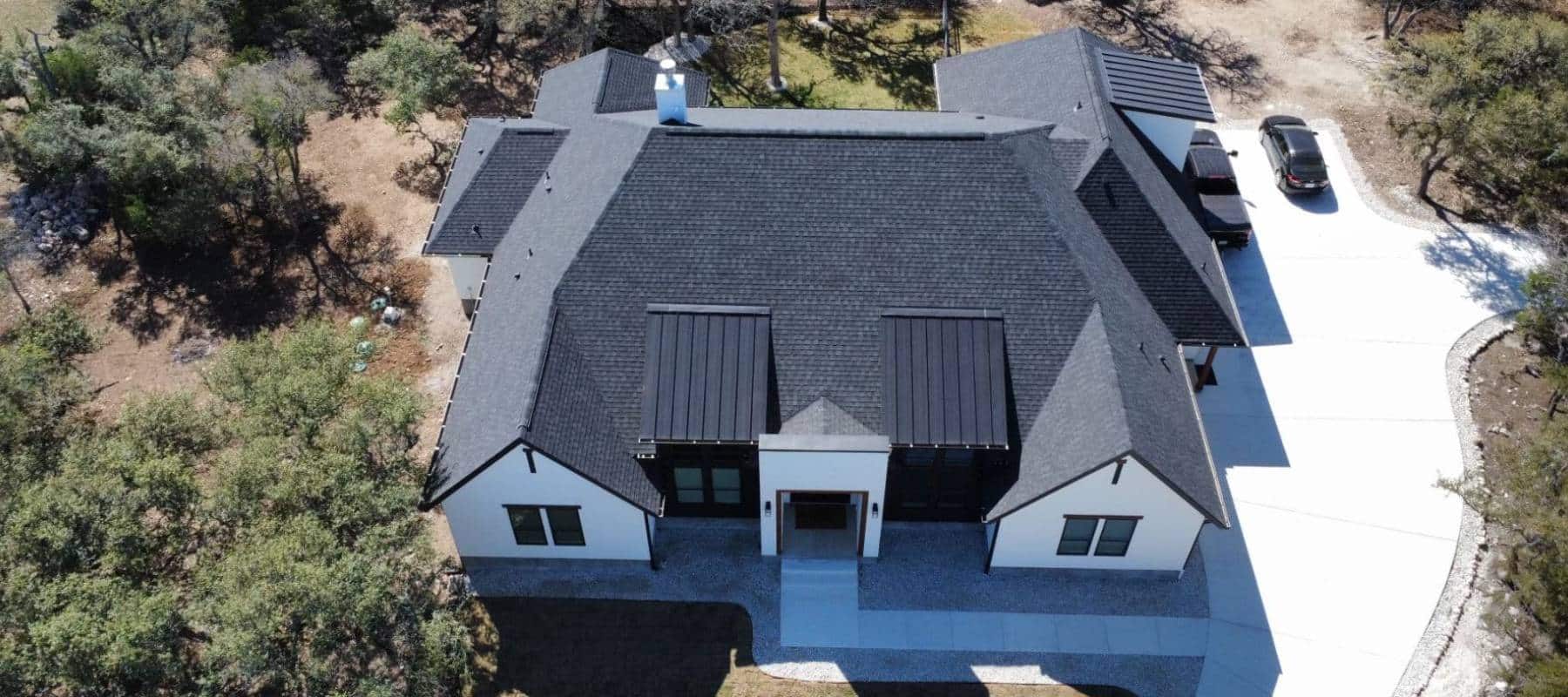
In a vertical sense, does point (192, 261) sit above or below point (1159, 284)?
below

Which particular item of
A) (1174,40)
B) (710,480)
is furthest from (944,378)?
(1174,40)

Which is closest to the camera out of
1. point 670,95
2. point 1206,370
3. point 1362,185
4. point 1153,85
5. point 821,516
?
point 821,516

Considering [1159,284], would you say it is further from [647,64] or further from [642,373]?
[647,64]

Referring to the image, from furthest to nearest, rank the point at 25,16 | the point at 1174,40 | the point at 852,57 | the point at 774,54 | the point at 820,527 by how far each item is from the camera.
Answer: the point at 25,16
the point at 1174,40
the point at 852,57
the point at 774,54
the point at 820,527

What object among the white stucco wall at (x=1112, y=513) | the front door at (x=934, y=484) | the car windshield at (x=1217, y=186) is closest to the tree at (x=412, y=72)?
the front door at (x=934, y=484)

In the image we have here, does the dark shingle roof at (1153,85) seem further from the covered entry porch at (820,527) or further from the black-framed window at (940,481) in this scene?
the covered entry porch at (820,527)

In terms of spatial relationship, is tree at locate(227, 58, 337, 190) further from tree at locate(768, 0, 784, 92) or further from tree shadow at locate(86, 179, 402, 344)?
tree at locate(768, 0, 784, 92)

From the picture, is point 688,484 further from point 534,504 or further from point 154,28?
point 154,28

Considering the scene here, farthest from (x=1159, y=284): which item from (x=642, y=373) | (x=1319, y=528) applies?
(x=642, y=373)
